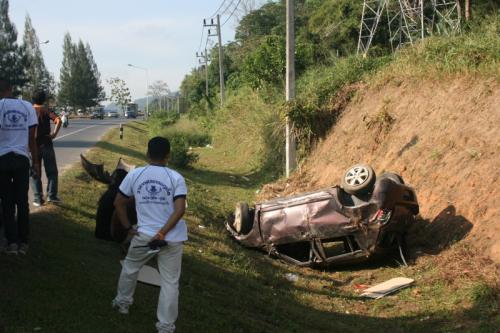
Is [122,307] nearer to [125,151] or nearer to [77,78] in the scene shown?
[125,151]

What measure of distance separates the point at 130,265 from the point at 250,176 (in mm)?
14677

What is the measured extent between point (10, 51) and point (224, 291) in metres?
62.2

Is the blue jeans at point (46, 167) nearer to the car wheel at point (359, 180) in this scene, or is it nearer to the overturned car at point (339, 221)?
the overturned car at point (339, 221)

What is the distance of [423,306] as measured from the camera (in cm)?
725

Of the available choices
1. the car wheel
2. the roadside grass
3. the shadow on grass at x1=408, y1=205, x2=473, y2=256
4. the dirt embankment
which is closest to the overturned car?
the car wheel

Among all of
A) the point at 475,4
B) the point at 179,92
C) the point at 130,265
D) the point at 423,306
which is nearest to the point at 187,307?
the point at 130,265

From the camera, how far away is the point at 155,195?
15.4ft

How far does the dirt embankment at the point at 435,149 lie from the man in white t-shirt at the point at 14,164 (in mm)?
5844

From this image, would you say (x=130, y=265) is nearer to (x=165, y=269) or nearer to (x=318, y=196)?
(x=165, y=269)

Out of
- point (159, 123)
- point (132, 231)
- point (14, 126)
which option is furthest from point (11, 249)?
point (159, 123)

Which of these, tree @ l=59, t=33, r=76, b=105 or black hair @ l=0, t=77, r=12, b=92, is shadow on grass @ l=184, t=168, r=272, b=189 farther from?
tree @ l=59, t=33, r=76, b=105

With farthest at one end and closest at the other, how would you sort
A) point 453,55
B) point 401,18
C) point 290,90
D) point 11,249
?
point 401,18 → point 290,90 → point 453,55 → point 11,249

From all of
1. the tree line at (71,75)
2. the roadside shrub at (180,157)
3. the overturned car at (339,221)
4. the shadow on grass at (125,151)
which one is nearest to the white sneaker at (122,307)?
the overturned car at (339,221)

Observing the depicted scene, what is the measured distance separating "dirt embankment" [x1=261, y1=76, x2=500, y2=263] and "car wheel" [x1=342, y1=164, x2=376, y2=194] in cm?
128
